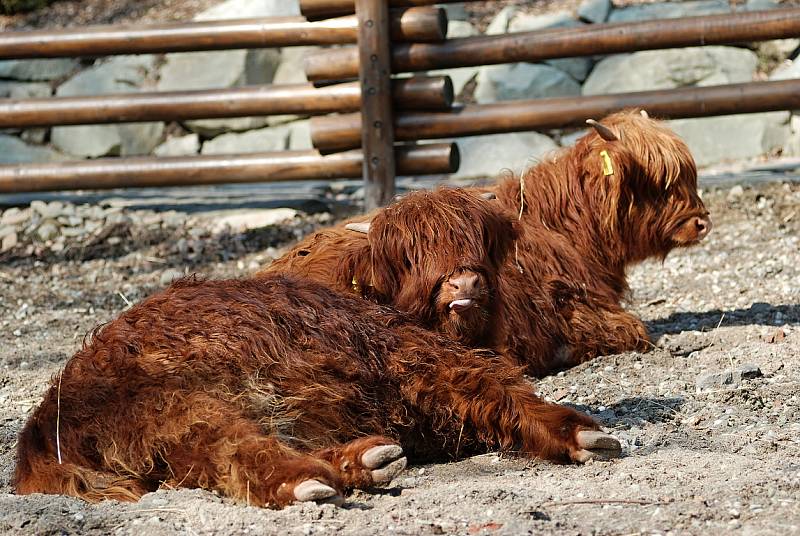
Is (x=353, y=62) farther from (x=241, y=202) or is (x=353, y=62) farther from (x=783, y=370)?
(x=783, y=370)

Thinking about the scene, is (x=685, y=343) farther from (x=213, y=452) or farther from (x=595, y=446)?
(x=213, y=452)

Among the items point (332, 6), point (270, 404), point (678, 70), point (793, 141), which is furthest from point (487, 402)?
point (678, 70)

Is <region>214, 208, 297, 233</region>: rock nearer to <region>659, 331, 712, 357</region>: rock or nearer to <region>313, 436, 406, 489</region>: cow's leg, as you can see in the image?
<region>659, 331, 712, 357</region>: rock

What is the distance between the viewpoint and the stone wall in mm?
11914

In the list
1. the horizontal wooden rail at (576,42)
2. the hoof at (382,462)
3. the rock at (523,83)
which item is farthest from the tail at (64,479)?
the rock at (523,83)

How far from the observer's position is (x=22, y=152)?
13.4 m

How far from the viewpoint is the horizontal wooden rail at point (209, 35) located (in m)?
9.12

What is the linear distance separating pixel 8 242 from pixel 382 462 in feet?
22.8

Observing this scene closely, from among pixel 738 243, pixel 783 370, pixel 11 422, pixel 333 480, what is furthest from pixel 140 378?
pixel 738 243

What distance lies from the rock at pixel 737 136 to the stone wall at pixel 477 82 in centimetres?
1

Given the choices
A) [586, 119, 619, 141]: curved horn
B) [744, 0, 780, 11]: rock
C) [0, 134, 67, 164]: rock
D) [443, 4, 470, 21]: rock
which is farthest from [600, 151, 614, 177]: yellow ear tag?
[0, 134, 67, 164]: rock

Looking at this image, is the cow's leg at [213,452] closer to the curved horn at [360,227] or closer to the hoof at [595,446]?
the hoof at [595,446]

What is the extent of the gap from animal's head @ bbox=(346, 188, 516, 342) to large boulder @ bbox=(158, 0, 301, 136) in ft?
29.6

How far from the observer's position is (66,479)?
3723 mm
